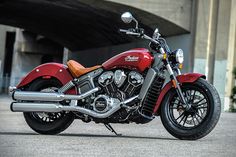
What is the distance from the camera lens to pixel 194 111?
299 inches

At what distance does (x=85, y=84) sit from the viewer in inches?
318

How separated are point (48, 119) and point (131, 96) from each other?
1.29 metres

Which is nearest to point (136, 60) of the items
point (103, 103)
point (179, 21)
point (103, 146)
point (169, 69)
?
point (169, 69)

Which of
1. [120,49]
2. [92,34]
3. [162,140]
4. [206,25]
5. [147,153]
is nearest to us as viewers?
[147,153]

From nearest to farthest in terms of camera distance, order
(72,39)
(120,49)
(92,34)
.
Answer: (120,49)
(92,34)
(72,39)

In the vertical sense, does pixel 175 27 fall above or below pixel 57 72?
above

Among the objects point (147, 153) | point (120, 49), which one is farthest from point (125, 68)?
point (120, 49)

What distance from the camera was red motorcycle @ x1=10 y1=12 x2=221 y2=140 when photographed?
7598 mm

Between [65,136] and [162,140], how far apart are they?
1314 millimetres


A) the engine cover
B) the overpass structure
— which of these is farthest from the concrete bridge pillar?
the engine cover

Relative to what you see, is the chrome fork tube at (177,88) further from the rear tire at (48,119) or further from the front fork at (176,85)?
the rear tire at (48,119)

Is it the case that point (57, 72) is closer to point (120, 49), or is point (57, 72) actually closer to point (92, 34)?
point (120, 49)

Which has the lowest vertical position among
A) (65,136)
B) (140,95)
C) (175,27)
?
(65,136)

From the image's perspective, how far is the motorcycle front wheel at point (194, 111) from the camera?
7.45 metres
